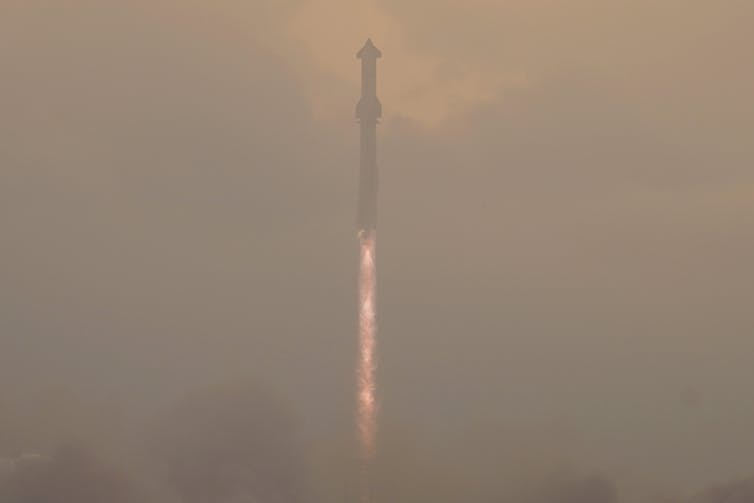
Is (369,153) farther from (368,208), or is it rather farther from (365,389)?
(365,389)

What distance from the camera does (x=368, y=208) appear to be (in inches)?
6447

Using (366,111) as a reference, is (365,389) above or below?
below

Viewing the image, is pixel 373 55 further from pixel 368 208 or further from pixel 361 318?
pixel 361 318

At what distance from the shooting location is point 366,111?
16375 centimetres

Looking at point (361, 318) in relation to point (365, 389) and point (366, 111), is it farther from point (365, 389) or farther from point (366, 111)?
point (366, 111)

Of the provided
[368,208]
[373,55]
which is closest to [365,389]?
[368,208]

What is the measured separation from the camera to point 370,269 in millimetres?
168125

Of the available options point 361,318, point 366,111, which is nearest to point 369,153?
point 366,111

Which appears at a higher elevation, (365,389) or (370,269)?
(370,269)

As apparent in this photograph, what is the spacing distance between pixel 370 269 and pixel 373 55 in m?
19.1

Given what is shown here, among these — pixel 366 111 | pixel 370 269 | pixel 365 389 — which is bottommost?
pixel 365 389

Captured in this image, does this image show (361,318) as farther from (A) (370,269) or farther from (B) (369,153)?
(B) (369,153)

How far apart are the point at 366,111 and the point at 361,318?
19.2m

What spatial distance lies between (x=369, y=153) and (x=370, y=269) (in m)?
11.0
